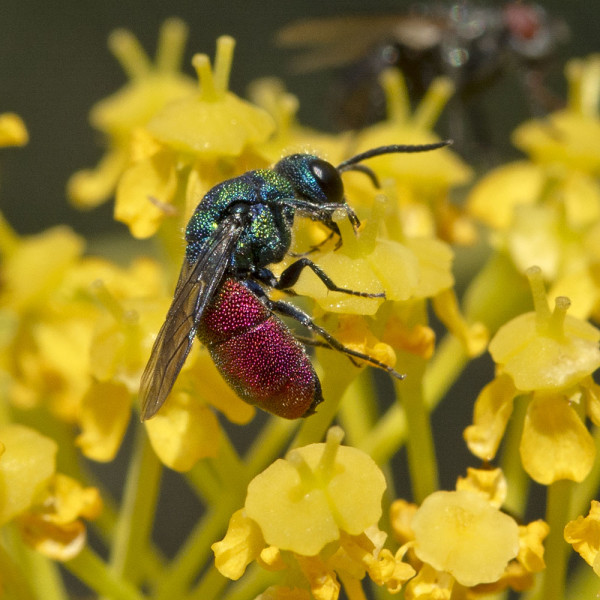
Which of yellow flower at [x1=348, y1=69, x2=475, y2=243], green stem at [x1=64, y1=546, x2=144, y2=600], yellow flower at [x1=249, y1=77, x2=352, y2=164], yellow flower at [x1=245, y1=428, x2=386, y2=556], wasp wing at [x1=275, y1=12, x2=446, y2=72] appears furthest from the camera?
wasp wing at [x1=275, y1=12, x2=446, y2=72]

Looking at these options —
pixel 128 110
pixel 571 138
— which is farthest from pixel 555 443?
pixel 128 110

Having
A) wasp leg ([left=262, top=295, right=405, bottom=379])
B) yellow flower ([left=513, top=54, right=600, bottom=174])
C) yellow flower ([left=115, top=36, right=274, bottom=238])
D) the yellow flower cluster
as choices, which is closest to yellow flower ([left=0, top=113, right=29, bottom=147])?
the yellow flower cluster

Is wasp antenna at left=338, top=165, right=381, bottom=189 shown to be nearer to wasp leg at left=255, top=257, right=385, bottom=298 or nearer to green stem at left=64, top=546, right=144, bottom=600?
wasp leg at left=255, top=257, right=385, bottom=298

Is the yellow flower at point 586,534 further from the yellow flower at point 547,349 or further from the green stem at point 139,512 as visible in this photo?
the green stem at point 139,512

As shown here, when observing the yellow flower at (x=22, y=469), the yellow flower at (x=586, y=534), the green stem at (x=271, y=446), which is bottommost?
the green stem at (x=271, y=446)

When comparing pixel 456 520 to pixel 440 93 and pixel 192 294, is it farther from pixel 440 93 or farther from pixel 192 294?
pixel 440 93

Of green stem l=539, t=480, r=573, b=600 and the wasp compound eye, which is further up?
the wasp compound eye

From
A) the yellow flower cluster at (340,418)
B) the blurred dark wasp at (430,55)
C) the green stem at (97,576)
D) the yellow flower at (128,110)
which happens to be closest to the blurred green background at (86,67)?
the blurred dark wasp at (430,55)
